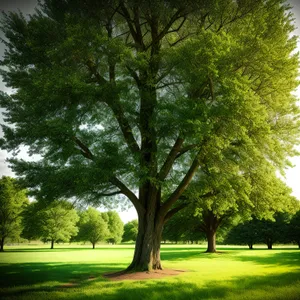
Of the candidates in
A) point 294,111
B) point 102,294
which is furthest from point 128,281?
point 294,111

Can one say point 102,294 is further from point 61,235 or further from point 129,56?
point 61,235

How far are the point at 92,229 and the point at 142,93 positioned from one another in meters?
60.8

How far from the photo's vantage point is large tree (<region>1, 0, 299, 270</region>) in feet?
39.2

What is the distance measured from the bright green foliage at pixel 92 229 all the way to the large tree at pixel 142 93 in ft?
182

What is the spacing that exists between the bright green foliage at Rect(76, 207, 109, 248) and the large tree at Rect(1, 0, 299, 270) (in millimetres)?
55322

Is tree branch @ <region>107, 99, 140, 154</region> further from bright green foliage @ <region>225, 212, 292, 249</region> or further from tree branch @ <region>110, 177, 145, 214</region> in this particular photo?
bright green foliage @ <region>225, 212, 292, 249</region>

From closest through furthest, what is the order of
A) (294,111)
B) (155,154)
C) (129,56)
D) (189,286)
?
(189,286) → (129,56) → (155,154) → (294,111)

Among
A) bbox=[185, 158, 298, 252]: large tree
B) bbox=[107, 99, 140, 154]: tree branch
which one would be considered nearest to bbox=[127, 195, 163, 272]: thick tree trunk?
bbox=[185, 158, 298, 252]: large tree

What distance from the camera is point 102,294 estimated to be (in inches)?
371

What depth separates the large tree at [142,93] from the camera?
11.9 metres

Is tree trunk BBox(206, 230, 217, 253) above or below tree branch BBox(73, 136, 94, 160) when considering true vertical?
below

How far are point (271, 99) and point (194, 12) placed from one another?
621cm

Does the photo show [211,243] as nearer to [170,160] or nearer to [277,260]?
[277,260]

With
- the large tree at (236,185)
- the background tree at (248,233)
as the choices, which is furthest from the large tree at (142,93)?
the background tree at (248,233)
